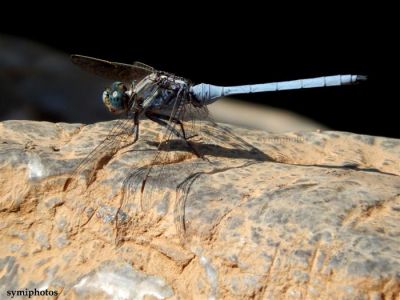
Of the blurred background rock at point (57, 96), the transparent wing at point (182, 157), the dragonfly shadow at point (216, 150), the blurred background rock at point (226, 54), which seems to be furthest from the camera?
the blurred background rock at point (57, 96)

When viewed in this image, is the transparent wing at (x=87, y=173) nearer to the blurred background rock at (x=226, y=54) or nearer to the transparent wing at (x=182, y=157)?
the transparent wing at (x=182, y=157)

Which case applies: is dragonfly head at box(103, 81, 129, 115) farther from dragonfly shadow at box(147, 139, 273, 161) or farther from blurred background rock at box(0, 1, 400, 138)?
blurred background rock at box(0, 1, 400, 138)


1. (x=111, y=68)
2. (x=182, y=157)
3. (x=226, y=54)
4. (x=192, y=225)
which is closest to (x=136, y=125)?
(x=182, y=157)

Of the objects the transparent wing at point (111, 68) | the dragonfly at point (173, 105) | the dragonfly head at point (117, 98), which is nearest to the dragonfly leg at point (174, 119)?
the dragonfly at point (173, 105)

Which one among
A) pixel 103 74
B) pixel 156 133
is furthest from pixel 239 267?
pixel 103 74

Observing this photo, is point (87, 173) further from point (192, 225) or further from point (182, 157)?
point (192, 225)

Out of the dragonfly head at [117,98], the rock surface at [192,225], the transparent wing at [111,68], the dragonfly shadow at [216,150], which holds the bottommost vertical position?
the rock surface at [192,225]

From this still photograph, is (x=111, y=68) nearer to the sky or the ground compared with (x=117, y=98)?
nearer to the sky

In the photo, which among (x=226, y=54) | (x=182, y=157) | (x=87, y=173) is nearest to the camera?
(x=87, y=173)
